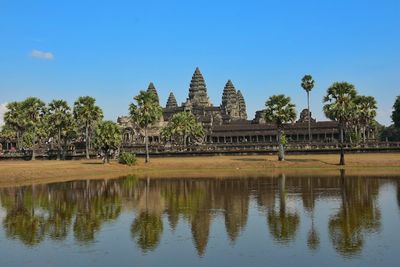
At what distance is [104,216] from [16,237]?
7.28 m

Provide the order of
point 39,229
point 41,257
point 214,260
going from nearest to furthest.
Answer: point 214,260, point 41,257, point 39,229

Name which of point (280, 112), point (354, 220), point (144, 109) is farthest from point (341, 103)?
point (354, 220)

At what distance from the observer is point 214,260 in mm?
19938

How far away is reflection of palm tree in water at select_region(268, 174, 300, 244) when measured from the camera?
963 inches

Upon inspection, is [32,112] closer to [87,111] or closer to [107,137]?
[87,111]

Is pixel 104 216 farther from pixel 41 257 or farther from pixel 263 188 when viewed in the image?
pixel 263 188

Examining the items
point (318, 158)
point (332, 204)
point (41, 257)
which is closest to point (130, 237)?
point (41, 257)

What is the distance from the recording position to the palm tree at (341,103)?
7481 centimetres

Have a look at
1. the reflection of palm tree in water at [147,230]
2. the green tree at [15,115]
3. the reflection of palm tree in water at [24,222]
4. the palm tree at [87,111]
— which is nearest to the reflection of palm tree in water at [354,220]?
the reflection of palm tree in water at [147,230]

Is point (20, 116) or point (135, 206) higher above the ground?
point (20, 116)

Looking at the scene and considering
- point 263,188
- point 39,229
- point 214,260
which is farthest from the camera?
point 263,188

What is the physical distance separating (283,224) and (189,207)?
9.41 meters

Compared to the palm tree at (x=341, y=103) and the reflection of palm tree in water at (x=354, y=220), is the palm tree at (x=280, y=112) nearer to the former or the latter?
the palm tree at (x=341, y=103)

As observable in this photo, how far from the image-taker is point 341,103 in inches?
2975
